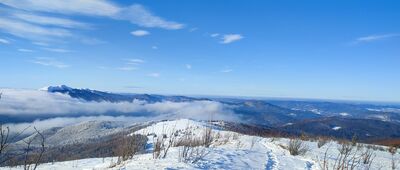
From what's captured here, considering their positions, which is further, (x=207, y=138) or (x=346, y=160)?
(x=207, y=138)

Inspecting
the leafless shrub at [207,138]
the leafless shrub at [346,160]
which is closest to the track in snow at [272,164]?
the leafless shrub at [346,160]

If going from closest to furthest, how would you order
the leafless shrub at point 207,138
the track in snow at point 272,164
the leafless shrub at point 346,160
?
the leafless shrub at point 346,160 < the track in snow at point 272,164 < the leafless shrub at point 207,138

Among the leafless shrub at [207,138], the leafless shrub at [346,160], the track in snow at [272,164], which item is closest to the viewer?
the leafless shrub at [346,160]

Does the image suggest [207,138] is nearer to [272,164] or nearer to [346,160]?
[272,164]

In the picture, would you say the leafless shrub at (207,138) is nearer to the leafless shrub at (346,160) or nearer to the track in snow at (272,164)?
the track in snow at (272,164)

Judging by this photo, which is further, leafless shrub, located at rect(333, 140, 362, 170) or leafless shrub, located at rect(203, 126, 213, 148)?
leafless shrub, located at rect(203, 126, 213, 148)

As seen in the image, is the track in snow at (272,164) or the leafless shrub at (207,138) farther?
the leafless shrub at (207,138)

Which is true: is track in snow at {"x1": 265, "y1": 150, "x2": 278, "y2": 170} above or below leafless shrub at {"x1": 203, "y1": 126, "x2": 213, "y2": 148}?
below

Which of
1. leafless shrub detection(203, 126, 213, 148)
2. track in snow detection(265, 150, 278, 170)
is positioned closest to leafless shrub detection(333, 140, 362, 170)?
track in snow detection(265, 150, 278, 170)

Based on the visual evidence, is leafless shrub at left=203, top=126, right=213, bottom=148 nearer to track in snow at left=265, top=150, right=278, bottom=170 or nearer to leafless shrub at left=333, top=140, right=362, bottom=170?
track in snow at left=265, top=150, right=278, bottom=170

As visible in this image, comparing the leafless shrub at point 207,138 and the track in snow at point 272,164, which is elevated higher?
the leafless shrub at point 207,138

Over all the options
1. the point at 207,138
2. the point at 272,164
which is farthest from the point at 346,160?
the point at 207,138

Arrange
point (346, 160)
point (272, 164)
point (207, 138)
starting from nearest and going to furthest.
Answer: point (346, 160) < point (272, 164) < point (207, 138)

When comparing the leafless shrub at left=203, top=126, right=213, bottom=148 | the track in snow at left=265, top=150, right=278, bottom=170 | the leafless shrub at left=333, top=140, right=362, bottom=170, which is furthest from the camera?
the leafless shrub at left=203, top=126, right=213, bottom=148
